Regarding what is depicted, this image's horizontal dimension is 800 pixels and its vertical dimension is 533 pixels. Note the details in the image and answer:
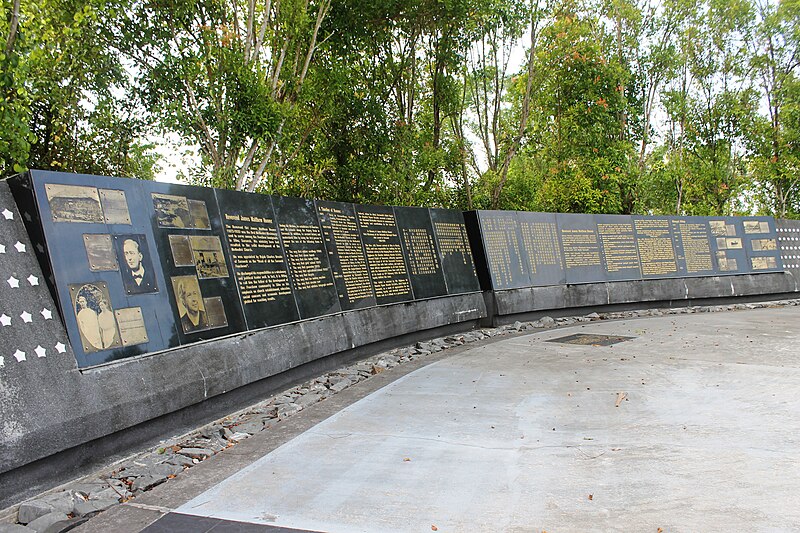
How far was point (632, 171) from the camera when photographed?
15.1 metres

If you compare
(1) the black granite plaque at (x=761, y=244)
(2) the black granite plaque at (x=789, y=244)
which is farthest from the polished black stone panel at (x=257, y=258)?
(2) the black granite plaque at (x=789, y=244)

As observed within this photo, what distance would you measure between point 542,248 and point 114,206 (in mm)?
8578

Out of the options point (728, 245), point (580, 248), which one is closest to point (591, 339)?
point (580, 248)

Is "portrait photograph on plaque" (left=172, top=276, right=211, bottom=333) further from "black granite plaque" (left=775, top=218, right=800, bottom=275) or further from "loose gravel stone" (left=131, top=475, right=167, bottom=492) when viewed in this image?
"black granite plaque" (left=775, top=218, right=800, bottom=275)

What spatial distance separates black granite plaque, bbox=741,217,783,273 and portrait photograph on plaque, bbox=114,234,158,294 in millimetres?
14493

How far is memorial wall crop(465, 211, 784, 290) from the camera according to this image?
10.8 m

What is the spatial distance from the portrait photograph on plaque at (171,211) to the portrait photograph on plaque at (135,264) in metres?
0.32

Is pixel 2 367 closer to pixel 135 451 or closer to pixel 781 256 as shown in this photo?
pixel 135 451

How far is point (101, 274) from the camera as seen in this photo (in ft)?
13.7

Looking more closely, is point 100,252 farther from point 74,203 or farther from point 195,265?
point 195,265

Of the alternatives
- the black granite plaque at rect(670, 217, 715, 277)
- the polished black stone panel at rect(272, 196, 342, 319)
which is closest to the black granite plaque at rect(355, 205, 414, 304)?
the polished black stone panel at rect(272, 196, 342, 319)

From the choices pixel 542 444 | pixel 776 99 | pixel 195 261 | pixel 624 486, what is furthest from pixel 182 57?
pixel 776 99

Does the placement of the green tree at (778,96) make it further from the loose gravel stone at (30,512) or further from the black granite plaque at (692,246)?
the loose gravel stone at (30,512)

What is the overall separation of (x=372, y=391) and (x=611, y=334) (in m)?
5.00
